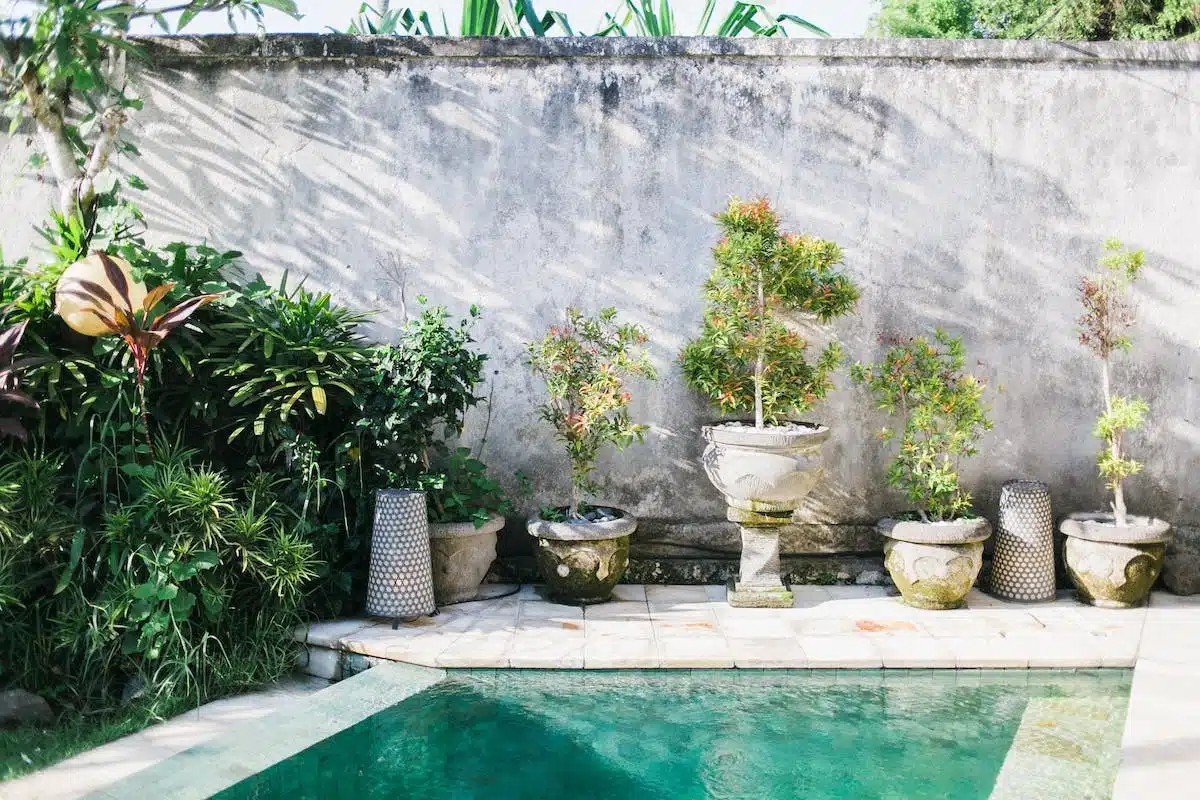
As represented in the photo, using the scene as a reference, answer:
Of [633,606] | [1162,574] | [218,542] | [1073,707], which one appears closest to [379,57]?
[218,542]

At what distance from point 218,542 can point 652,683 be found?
1.84 meters

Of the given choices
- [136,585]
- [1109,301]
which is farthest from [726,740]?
[1109,301]

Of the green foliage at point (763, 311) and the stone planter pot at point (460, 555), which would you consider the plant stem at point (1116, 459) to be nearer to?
the green foliage at point (763, 311)

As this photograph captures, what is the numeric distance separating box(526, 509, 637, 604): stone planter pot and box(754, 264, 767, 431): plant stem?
85 centimetres

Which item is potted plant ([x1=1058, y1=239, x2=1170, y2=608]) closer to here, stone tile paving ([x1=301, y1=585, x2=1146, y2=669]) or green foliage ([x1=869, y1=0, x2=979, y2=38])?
stone tile paving ([x1=301, y1=585, x2=1146, y2=669])

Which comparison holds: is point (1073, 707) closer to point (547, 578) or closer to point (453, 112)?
point (547, 578)

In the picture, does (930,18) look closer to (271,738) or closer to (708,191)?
(708,191)

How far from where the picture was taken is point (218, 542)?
Answer: 12.9ft

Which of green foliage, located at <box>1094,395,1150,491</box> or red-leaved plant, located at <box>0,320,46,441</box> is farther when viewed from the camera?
green foliage, located at <box>1094,395,1150,491</box>

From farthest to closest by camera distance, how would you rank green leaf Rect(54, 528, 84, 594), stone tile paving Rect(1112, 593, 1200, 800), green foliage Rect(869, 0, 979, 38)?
green foliage Rect(869, 0, 979, 38) < green leaf Rect(54, 528, 84, 594) < stone tile paving Rect(1112, 593, 1200, 800)

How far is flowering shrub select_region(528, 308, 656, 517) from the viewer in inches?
189

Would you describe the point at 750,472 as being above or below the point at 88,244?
below

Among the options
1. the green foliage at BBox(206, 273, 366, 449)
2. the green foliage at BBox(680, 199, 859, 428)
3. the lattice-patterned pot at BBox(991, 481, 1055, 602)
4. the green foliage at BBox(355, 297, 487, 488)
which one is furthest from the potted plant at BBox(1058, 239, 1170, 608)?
the green foliage at BBox(206, 273, 366, 449)

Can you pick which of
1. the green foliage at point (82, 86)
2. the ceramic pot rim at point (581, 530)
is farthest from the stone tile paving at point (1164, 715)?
the green foliage at point (82, 86)
